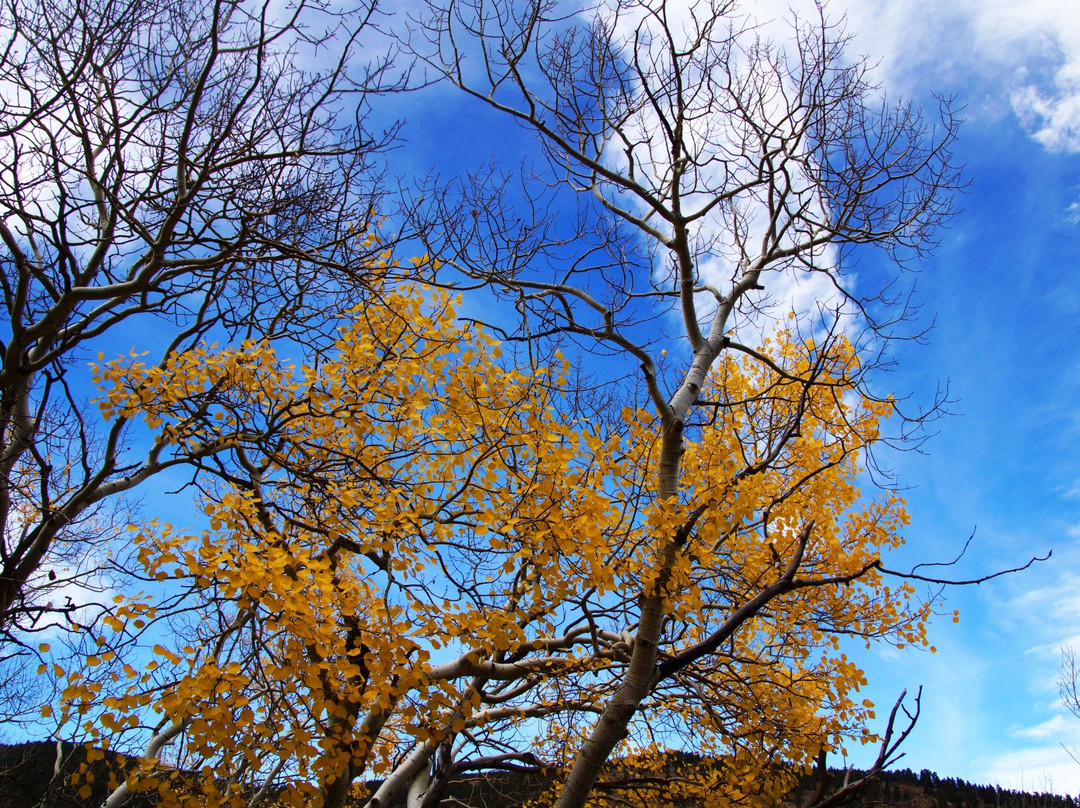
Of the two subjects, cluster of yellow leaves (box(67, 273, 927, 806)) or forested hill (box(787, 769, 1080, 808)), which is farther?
forested hill (box(787, 769, 1080, 808))

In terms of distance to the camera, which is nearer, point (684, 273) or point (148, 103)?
point (148, 103)

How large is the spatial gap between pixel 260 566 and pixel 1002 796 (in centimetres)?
1751

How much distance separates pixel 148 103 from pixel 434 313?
7.51 feet

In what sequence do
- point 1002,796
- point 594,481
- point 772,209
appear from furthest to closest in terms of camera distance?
point 1002,796, point 772,209, point 594,481

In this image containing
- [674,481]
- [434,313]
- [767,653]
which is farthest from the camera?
[767,653]

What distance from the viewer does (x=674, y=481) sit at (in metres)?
4.60

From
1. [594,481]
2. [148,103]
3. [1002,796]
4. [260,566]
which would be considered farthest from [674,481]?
[1002,796]

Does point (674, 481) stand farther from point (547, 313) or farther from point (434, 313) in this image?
point (434, 313)

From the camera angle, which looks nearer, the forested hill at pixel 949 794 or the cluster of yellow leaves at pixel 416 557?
the cluster of yellow leaves at pixel 416 557

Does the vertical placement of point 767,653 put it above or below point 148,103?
below

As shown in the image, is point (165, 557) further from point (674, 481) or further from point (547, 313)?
point (674, 481)

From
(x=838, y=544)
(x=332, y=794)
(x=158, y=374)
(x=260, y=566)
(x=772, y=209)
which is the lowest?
(x=332, y=794)

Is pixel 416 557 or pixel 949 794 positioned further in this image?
pixel 949 794

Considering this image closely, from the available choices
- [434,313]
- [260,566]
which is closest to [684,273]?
[434,313]
